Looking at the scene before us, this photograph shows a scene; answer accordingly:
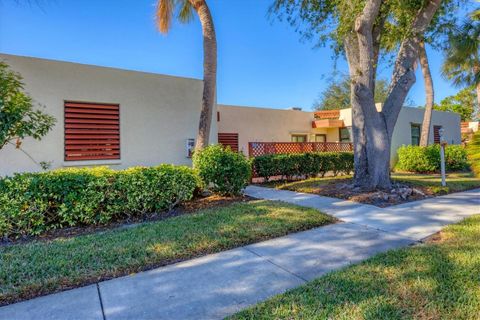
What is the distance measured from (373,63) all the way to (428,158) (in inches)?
321

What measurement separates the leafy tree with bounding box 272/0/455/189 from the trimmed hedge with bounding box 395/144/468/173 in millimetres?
7128

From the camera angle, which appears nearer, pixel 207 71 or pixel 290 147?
pixel 207 71

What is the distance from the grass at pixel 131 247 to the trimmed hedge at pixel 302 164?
4466 mm

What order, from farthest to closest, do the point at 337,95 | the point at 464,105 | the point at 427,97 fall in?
the point at 464,105, the point at 337,95, the point at 427,97

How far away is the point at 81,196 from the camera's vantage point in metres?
5.02

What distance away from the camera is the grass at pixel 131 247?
10.0 feet

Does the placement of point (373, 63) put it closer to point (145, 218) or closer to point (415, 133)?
point (145, 218)

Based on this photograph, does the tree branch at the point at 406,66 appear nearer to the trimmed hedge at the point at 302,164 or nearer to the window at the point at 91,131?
the trimmed hedge at the point at 302,164

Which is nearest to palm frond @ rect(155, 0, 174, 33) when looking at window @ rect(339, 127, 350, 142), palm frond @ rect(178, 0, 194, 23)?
palm frond @ rect(178, 0, 194, 23)

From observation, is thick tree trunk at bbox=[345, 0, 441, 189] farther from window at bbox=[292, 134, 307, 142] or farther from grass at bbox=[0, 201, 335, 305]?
window at bbox=[292, 134, 307, 142]

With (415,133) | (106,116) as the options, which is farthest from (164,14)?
(415,133)

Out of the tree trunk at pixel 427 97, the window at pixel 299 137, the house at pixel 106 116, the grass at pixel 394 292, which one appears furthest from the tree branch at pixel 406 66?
the tree trunk at pixel 427 97

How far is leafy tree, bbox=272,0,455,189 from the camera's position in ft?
24.3

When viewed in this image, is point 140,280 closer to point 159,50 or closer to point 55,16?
point 55,16
